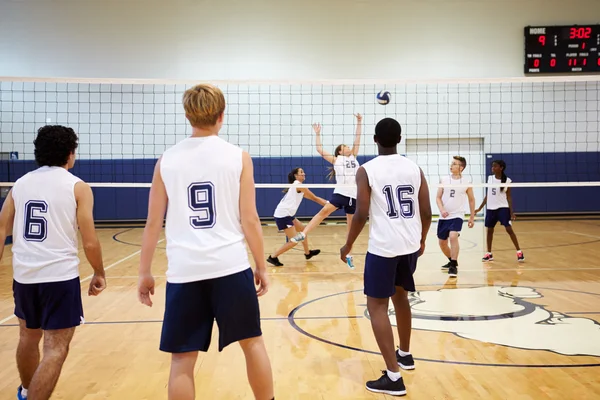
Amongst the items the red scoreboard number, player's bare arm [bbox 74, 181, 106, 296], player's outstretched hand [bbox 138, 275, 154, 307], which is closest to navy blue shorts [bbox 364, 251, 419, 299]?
player's outstretched hand [bbox 138, 275, 154, 307]

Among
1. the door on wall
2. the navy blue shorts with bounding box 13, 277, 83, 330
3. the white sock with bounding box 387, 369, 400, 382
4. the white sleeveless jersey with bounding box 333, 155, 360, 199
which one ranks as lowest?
the white sock with bounding box 387, 369, 400, 382

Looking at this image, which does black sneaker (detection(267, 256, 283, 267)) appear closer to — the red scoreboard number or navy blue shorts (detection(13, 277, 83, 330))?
navy blue shorts (detection(13, 277, 83, 330))

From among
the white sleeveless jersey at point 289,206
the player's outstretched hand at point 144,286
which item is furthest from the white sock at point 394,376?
the white sleeveless jersey at point 289,206

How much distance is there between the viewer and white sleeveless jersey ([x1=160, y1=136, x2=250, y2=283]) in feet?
7.38

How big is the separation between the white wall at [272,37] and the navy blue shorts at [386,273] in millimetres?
13146

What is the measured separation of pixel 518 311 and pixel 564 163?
12.9 m

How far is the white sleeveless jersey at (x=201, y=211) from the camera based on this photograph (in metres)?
2.25

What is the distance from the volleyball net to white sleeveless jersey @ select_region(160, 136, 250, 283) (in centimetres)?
1312

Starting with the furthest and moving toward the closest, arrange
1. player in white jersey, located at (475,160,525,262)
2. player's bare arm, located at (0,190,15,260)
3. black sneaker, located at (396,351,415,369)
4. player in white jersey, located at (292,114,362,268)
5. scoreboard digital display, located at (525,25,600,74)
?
scoreboard digital display, located at (525,25,600,74)
player in white jersey, located at (475,160,525,262)
player in white jersey, located at (292,114,362,268)
black sneaker, located at (396,351,415,369)
player's bare arm, located at (0,190,15,260)

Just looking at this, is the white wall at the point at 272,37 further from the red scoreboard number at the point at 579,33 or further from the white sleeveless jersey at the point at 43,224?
the white sleeveless jersey at the point at 43,224

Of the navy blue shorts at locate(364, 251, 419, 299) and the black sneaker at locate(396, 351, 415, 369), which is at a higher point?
the navy blue shorts at locate(364, 251, 419, 299)

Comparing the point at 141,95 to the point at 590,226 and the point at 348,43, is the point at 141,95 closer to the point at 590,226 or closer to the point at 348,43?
the point at 348,43

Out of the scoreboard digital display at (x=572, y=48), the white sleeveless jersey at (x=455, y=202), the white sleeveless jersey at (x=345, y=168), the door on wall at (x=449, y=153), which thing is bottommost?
the white sleeveless jersey at (x=455, y=202)

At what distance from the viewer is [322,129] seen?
53.4 ft
